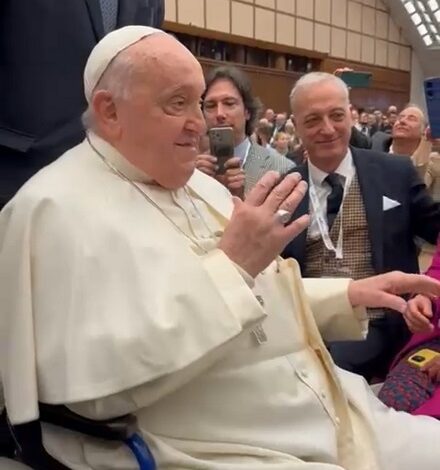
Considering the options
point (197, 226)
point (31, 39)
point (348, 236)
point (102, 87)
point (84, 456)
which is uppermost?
point (31, 39)

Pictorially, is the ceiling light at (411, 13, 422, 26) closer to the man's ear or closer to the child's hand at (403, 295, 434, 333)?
the child's hand at (403, 295, 434, 333)

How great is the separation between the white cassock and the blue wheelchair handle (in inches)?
2.1

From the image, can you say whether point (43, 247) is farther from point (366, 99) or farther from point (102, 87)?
point (366, 99)

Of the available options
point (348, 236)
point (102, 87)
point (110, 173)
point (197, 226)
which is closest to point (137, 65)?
point (102, 87)

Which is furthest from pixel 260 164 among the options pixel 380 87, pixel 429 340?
pixel 380 87

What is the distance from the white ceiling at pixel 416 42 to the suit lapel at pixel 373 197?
17.4 metres

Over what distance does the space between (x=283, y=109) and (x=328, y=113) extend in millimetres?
12019

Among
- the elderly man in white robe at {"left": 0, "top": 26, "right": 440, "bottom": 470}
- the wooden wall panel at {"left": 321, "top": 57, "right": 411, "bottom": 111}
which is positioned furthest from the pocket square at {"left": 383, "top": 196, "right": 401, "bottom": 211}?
the wooden wall panel at {"left": 321, "top": 57, "right": 411, "bottom": 111}

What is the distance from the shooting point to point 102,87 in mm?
1608

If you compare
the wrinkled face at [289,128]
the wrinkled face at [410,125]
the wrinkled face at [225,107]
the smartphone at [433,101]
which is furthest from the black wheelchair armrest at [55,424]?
the wrinkled face at [289,128]

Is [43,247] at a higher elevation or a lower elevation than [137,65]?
lower

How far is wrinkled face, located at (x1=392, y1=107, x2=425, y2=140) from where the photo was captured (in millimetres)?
4672

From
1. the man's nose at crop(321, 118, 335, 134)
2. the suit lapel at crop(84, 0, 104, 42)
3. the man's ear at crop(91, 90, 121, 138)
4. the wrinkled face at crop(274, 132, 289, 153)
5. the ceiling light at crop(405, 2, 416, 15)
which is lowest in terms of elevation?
the wrinkled face at crop(274, 132, 289, 153)

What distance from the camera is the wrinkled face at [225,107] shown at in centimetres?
347
